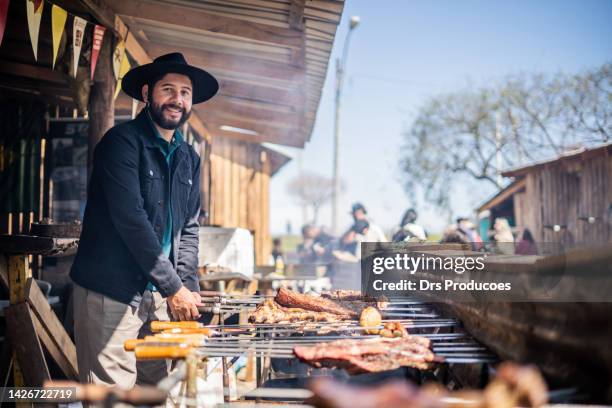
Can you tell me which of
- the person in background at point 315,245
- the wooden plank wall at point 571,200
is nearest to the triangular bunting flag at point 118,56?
the person in background at point 315,245

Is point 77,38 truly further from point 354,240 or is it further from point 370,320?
point 354,240

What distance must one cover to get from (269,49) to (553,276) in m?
5.24

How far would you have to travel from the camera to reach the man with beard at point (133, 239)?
3.16 metres

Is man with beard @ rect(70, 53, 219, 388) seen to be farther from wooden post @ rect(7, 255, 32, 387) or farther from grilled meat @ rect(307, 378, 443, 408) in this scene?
grilled meat @ rect(307, 378, 443, 408)

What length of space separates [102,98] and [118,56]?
0.61 m

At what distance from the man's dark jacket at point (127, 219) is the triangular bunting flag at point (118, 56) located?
2275mm

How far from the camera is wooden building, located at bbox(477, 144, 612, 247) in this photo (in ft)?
49.6

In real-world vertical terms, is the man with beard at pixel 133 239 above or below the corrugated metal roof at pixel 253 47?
below

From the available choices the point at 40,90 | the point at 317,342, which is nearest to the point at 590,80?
the point at 40,90

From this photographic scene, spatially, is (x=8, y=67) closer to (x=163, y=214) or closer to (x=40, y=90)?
(x=40, y=90)

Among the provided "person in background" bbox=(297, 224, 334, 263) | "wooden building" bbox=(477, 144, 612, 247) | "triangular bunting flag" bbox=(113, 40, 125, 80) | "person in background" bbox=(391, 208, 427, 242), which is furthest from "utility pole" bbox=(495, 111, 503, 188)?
"triangular bunting flag" bbox=(113, 40, 125, 80)

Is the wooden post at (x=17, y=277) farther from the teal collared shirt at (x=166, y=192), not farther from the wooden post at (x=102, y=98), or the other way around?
the wooden post at (x=102, y=98)

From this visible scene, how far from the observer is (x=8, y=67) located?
6.61 metres

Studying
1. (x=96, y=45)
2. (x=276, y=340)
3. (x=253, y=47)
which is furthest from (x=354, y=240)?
(x=276, y=340)
